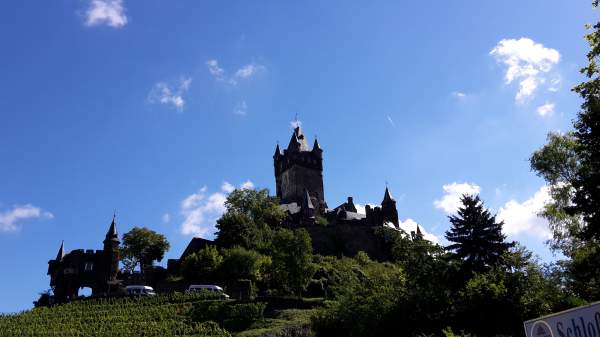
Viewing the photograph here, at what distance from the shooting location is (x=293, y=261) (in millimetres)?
47062

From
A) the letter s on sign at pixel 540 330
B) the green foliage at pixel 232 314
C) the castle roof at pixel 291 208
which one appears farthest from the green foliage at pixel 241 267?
the letter s on sign at pixel 540 330

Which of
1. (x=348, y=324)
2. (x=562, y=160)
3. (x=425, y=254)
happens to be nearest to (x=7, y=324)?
(x=348, y=324)

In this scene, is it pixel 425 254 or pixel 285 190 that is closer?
pixel 425 254

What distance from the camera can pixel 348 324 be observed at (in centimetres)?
2811

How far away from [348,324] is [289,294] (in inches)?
833

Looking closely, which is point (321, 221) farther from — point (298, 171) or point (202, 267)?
point (202, 267)

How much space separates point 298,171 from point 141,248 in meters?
37.9

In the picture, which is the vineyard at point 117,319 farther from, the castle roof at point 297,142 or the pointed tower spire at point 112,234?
the castle roof at point 297,142

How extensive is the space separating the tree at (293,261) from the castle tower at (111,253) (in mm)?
21079

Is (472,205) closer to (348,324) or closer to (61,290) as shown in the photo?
(348,324)

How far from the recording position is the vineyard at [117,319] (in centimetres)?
3756

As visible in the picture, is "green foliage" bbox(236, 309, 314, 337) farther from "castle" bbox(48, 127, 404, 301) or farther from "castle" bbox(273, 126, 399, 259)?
"castle" bbox(273, 126, 399, 259)

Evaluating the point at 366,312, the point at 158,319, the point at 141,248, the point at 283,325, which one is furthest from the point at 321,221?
the point at 366,312

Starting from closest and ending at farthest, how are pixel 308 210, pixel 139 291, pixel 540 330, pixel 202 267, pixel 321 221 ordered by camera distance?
pixel 540 330, pixel 139 291, pixel 202 267, pixel 321 221, pixel 308 210
